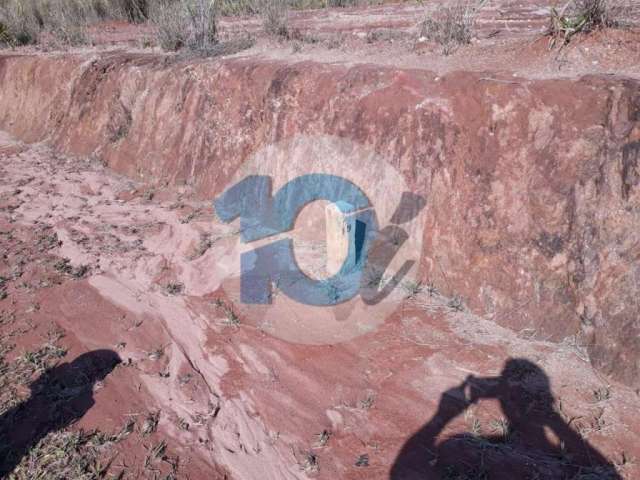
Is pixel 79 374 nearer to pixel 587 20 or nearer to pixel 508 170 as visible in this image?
pixel 508 170

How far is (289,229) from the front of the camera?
18.9 feet

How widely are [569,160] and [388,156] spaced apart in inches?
67.2

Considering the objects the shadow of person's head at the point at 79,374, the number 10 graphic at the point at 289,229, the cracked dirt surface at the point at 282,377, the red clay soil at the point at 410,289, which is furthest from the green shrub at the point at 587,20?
the shadow of person's head at the point at 79,374

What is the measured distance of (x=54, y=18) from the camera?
13.1 m

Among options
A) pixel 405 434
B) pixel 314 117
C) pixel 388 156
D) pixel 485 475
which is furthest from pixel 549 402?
pixel 314 117

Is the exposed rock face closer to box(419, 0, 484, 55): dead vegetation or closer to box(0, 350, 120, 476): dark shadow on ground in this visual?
box(419, 0, 484, 55): dead vegetation

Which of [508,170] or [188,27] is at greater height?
[188,27]

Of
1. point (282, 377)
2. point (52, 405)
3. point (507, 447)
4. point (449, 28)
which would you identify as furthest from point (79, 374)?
point (449, 28)

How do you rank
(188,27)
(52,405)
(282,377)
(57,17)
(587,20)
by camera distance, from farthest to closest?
(57,17), (188,27), (587,20), (282,377), (52,405)

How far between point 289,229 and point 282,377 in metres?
2.25

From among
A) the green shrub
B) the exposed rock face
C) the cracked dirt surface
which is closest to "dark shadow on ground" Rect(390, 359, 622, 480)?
the cracked dirt surface

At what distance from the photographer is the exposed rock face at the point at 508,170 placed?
370 centimetres

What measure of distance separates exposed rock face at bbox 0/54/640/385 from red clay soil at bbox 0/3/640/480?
0.6 inches

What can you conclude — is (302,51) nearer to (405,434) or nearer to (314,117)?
(314,117)
